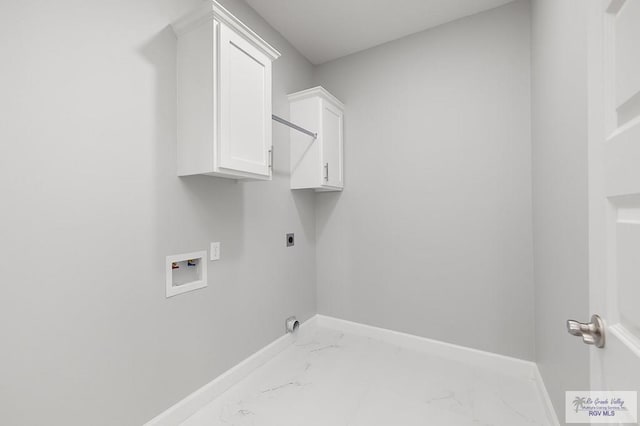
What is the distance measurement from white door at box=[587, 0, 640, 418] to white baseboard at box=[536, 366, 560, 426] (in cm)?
111

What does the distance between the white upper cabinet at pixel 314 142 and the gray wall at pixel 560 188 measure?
58.9 inches

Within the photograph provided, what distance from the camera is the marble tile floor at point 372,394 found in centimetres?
152

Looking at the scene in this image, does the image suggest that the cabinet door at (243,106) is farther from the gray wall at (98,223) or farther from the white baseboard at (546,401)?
the white baseboard at (546,401)

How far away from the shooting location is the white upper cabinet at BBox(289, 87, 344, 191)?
233 centimetres

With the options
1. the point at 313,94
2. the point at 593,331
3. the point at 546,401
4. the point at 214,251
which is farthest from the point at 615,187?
the point at 313,94

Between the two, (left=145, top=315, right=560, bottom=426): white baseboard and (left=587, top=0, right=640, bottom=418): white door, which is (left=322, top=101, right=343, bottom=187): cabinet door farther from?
(left=587, top=0, right=640, bottom=418): white door

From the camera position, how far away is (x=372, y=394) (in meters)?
1.73

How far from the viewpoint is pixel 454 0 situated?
1.94 metres

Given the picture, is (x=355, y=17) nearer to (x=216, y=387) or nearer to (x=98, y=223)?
(x=98, y=223)

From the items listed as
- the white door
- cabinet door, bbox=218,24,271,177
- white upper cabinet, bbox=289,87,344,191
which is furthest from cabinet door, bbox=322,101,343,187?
the white door

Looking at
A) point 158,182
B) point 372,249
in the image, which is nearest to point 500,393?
point 372,249

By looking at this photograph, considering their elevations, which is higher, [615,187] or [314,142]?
[314,142]

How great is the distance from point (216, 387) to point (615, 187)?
2.07 meters

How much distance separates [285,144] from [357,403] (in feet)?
6.60
